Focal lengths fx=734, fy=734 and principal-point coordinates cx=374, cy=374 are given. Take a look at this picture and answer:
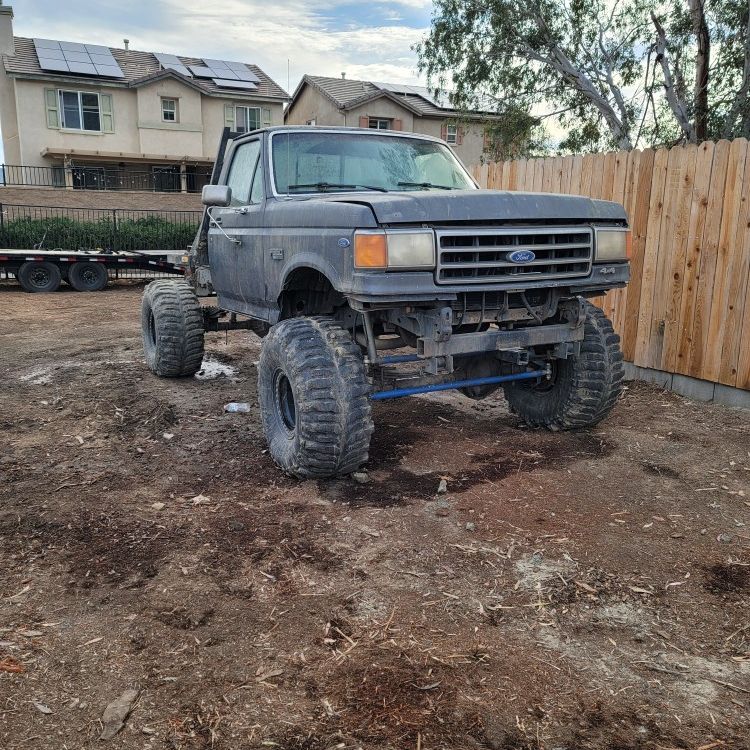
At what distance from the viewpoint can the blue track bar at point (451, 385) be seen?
484cm

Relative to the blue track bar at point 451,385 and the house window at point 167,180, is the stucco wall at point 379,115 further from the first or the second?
the blue track bar at point 451,385

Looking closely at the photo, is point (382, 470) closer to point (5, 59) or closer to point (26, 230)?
point (26, 230)

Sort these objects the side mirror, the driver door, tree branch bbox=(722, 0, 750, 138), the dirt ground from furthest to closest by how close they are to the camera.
→ tree branch bbox=(722, 0, 750, 138) → the driver door → the side mirror → the dirt ground

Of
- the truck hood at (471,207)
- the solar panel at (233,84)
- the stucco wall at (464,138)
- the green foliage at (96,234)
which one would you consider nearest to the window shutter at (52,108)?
the solar panel at (233,84)

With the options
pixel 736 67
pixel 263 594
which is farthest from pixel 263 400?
pixel 736 67

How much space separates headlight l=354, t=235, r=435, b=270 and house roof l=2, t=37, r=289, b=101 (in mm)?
31403

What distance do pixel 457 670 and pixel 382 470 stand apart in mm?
2274

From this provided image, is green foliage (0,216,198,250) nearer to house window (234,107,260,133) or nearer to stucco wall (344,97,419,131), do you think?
house window (234,107,260,133)

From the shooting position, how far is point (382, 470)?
16.5ft

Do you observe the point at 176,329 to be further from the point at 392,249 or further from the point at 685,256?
the point at 685,256

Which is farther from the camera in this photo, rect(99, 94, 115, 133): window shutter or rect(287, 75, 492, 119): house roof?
rect(287, 75, 492, 119): house roof

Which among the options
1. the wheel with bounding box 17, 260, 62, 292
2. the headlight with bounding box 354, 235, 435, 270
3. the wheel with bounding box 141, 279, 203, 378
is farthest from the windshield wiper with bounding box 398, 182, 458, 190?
the wheel with bounding box 17, 260, 62, 292

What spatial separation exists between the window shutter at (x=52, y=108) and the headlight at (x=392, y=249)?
31769 mm

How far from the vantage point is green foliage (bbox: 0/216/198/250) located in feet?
67.2
